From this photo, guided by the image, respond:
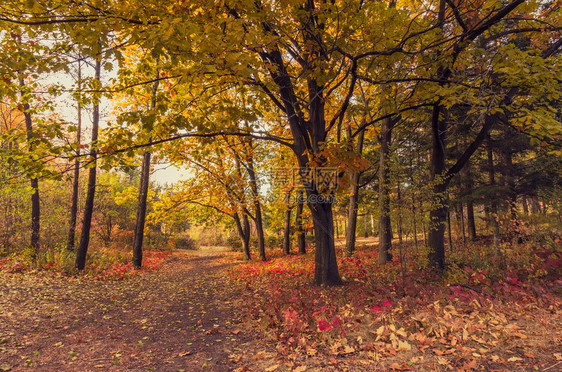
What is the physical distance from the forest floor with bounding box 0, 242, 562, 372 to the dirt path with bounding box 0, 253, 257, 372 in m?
0.02

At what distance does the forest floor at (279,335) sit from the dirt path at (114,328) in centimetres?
2

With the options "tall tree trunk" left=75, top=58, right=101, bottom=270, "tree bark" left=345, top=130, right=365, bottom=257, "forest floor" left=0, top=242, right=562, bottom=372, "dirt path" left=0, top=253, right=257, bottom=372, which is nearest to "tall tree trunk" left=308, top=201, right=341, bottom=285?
"forest floor" left=0, top=242, right=562, bottom=372

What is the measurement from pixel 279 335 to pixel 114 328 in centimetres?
328

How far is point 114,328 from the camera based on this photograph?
5305mm

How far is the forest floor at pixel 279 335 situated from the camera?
3.49 m

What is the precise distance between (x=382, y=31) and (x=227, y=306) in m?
7.76

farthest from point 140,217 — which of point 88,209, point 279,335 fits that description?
point 279,335

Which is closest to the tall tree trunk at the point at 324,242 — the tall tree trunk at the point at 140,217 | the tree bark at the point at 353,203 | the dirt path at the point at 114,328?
the dirt path at the point at 114,328

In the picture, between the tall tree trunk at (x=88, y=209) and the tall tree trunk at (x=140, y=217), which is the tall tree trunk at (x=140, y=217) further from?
the tall tree trunk at (x=88, y=209)

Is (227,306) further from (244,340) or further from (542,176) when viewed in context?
(542,176)

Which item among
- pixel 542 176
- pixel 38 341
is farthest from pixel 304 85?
pixel 542 176

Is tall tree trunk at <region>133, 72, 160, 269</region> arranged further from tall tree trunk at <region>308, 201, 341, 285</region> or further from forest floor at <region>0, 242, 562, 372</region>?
tall tree trunk at <region>308, 201, 341, 285</region>

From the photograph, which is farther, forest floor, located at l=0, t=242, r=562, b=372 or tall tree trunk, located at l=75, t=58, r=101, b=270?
tall tree trunk, located at l=75, t=58, r=101, b=270

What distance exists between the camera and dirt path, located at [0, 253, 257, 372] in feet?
12.9
